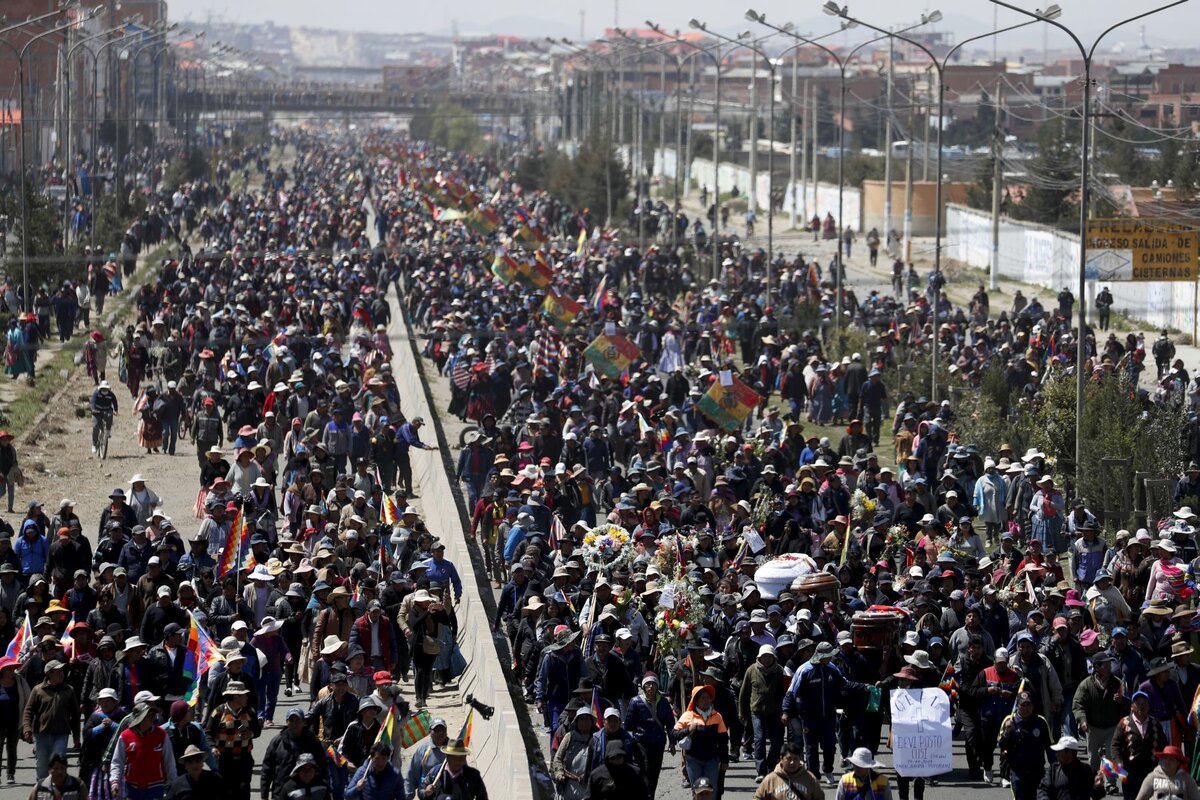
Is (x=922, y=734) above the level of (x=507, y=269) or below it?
below

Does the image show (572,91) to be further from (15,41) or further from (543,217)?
(543,217)

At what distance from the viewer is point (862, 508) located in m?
19.9

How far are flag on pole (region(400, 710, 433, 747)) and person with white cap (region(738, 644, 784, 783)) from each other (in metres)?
2.11

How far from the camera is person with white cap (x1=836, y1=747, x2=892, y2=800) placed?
11.2 meters

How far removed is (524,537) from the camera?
1878 cm

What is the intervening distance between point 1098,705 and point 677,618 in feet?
9.34

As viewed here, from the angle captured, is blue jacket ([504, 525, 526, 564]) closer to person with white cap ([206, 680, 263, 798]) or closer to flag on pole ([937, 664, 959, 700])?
flag on pole ([937, 664, 959, 700])

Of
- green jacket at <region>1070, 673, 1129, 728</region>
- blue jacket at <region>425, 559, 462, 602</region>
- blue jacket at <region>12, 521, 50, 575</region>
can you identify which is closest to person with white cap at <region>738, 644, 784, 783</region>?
green jacket at <region>1070, 673, 1129, 728</region>

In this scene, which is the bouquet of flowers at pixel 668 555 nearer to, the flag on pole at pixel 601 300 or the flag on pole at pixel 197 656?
the flag on pole at pixel 197 656

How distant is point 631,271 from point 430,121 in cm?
12178

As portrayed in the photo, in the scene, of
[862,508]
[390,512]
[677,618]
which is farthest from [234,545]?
A: [862,508]

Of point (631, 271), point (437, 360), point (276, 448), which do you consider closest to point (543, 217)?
point (631, 271)

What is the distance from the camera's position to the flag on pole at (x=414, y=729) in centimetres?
1252

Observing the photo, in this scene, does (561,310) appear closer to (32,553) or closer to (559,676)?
(32,553)
